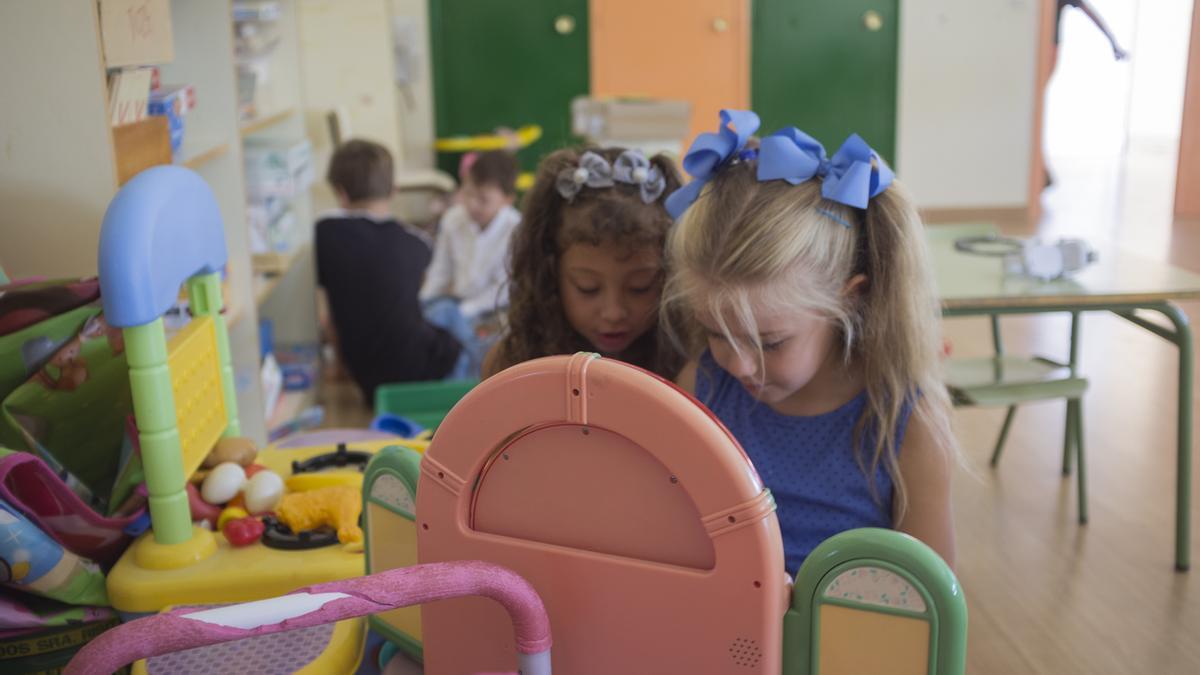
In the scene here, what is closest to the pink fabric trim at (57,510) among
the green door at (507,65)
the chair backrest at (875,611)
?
the chair backrest at (875,611)

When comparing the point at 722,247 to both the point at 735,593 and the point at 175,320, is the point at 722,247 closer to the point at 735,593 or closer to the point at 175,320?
the point at 735,593

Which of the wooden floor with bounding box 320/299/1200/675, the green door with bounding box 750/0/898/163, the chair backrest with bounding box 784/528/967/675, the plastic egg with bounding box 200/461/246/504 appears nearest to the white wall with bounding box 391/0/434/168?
the green door with bounding box 750/0/898/163

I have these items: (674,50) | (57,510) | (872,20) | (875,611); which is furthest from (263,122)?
(872,20)

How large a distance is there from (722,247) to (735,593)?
1.60ft

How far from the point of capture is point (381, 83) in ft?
17.5

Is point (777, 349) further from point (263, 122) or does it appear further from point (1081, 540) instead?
point (263, 122)

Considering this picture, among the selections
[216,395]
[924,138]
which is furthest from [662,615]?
[924,138]

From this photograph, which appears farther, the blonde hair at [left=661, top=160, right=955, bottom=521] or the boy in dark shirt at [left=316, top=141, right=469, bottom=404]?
the boy in dark shirt at [left=316, top=141, right=469, bottom=404]

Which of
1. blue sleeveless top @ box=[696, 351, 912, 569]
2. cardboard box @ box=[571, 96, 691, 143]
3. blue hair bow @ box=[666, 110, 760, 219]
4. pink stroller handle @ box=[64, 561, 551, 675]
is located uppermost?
blue hair bow @ box=[666, 110, 760, 219]

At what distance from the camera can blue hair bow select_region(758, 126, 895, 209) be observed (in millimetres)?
1318

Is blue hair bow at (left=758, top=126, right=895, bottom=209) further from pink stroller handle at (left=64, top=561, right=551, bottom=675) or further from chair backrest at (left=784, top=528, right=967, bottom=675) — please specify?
pink stroller handle at (left=64, top=561, right=551, bottom=675)

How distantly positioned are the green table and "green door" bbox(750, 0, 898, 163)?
4.04 m

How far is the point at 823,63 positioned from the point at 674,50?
0.91 m

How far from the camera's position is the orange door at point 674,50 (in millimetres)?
6211
